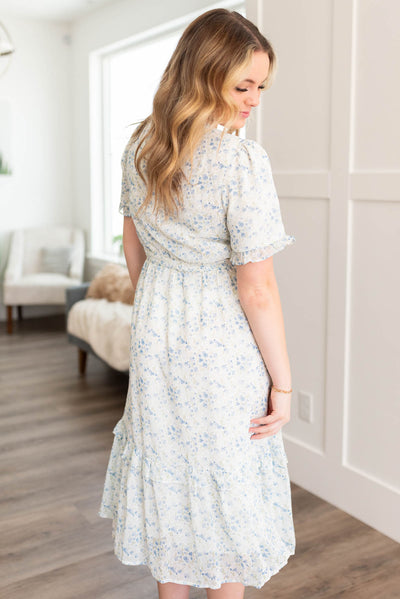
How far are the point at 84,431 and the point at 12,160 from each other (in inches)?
138

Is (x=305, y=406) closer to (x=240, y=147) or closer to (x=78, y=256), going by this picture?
A: (x=240, y=147)

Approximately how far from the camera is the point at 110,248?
6.06m

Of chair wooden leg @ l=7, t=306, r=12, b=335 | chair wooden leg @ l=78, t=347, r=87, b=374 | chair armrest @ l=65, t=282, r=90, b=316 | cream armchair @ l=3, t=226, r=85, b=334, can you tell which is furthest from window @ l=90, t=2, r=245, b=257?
chair wooden leg @ l=78, t=347, r=87, b=374

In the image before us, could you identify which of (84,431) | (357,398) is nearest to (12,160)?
(84,431)

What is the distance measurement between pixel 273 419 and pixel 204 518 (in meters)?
0.26

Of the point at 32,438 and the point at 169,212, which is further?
the point at 32,438

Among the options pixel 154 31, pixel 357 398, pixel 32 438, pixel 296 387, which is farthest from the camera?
pixel 154 31

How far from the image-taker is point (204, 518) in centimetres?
141

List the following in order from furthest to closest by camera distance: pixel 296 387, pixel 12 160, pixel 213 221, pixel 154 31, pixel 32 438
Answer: pixel 12 160
pixel 154 31
pixel 32 438
pixel 296 387
pixel 213 221

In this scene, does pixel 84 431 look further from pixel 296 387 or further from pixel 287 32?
pixel 287 32

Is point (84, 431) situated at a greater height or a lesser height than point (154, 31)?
lesser

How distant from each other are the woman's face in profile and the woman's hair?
0.02 metres

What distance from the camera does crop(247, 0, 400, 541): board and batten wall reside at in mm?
2174

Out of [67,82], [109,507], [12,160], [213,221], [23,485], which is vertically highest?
[67,82]
